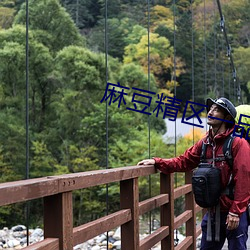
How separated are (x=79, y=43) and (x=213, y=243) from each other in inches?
591

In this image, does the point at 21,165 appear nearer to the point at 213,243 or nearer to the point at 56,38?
the point at 56,38

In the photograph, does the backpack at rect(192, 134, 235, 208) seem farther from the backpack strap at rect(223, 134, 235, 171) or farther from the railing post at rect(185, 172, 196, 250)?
the railing post at rect(185, 172, 196, 250)

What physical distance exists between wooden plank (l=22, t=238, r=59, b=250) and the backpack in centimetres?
73

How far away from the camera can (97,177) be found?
5.43ft

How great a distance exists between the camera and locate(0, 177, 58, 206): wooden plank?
113 centimetres

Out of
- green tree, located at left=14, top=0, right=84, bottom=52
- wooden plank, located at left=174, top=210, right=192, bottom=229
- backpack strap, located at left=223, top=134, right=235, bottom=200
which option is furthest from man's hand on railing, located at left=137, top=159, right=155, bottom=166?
green tree, located at left=14, top=0, right=84, bottom=52

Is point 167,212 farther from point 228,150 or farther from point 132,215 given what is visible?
point 228,150

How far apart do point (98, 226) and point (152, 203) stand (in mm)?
657

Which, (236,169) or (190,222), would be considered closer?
(236,169)

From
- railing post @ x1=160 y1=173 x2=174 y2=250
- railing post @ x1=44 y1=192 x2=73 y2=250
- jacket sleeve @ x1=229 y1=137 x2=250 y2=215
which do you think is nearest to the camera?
railing post @ x1=44 y1=192 x2=73 y2=250

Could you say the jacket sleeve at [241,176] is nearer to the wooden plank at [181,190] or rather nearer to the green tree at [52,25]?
the wooden plank at [181,190]

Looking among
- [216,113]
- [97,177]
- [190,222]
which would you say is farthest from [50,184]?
[190,222]

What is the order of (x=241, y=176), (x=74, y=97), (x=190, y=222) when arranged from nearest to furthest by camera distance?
(x=241, y=176) < (x=190, y=222) < (x=74, y=97)

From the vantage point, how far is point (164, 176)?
101 inches
